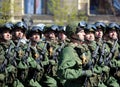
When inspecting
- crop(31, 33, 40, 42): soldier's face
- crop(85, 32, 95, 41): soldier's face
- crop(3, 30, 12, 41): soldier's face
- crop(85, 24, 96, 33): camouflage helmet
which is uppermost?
crop(85, 24, 96, 33): camouflage helmet


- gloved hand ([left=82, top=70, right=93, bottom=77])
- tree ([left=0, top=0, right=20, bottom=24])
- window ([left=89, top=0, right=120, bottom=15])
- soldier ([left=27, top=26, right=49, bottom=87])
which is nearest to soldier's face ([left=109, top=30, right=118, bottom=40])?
soldier ([left=27, top=26, right=49, bottom=87])

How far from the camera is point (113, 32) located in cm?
971

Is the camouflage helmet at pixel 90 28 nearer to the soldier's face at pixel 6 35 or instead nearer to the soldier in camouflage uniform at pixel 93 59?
the soldier in camouflage uniform at pixel 93 59

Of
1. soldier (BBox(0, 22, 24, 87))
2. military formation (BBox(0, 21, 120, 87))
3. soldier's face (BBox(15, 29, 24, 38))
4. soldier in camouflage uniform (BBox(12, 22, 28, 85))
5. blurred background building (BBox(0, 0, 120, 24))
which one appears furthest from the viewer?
Result: blurred background building (BBox(0, 0, 120, 24))

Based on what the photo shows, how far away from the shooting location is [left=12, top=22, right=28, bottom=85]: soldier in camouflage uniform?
9773mm

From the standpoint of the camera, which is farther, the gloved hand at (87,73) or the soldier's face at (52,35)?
the soldier's face at (52,35)

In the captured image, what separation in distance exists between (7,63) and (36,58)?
2.25 feet

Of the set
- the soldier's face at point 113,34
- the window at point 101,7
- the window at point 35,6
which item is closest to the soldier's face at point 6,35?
the soldier's face at point 113,34

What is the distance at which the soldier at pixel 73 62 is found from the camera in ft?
23.9

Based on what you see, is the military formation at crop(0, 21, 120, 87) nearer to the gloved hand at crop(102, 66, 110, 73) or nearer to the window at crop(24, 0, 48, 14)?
the gloved hand at crop(102, 66, 110, 73)

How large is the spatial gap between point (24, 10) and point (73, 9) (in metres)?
3.49

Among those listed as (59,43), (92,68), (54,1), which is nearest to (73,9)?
(54,1)

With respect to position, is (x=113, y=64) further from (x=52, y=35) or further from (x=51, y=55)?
(x=52, y=35)

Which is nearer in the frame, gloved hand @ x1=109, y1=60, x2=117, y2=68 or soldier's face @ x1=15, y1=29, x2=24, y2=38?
gloved hand @ x1=109, y1=60, x2=117, y2=68
